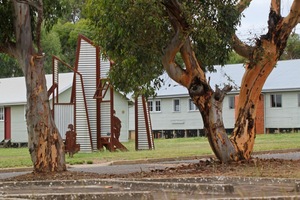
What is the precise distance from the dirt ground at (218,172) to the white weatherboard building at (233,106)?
2963cm

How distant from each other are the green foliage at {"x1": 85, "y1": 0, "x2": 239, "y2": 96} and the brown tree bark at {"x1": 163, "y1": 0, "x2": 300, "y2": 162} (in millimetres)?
470

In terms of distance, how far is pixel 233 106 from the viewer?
2130 inches

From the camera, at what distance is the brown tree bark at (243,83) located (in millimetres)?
18656

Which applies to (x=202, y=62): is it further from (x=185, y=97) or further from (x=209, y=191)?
(x=185, y=97)

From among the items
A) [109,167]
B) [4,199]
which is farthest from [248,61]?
[4,199]

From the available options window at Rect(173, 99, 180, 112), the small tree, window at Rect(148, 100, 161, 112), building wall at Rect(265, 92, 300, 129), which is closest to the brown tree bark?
the small tree

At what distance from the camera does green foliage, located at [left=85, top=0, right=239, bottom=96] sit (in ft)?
57.1

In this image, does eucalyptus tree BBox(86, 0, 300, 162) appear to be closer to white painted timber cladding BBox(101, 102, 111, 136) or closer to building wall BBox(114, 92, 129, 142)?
white painted timber cladding BBox(101, 102, 111, 136)

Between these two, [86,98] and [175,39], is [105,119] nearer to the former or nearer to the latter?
[86,98]

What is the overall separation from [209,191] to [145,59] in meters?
7.21

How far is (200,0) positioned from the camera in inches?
704

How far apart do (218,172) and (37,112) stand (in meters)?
4.21

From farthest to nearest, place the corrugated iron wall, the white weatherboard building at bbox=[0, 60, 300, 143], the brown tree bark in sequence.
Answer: the white weatherboard building at bbox=[0, 60, 300, 143] → the corrugated iron wall → the brown tree bark

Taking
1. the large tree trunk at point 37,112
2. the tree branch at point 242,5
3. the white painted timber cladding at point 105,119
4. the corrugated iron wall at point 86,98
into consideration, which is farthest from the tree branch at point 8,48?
the white painted timber cladding at point 105,119
